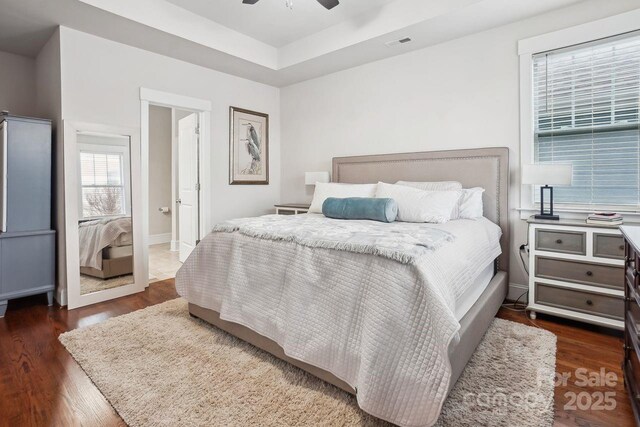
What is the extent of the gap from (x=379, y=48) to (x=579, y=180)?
2.30m

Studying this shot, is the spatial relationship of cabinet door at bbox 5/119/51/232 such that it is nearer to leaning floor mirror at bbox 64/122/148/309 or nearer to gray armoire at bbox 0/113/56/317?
gray armoire at bbox 0/113/56/317

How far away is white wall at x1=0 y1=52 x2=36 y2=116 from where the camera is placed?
361 cm

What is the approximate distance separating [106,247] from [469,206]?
3520 mm

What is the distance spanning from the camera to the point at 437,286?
1.49 metres

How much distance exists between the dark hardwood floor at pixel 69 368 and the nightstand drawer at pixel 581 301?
0.56ft

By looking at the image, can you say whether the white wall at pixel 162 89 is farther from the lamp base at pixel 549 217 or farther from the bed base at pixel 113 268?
the lamp base at pixel 549 217

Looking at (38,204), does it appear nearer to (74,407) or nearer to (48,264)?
(48,264)

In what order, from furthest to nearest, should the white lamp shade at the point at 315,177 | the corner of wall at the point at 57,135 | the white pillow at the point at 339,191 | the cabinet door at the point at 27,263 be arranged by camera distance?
1. the white lamp shade at the point at 315,177
2. the white pillow at the point at 339,191
3. the corner of wall at the point at 57,135
4. the cabinet door at the point at 27,263

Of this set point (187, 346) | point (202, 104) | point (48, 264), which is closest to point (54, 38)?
point (202, 104)

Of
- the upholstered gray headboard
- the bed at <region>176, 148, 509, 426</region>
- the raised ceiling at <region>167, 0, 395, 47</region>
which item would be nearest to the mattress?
the bed at <region>176, 148, 509, 426</region>

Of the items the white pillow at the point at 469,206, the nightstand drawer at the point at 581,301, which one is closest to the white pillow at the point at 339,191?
the white pillow at the point at 469,206

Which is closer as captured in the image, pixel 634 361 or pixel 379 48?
pixel 634 361

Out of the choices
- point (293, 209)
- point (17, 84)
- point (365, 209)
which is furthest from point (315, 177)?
point (17, 84)

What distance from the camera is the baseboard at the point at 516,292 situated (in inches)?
122
